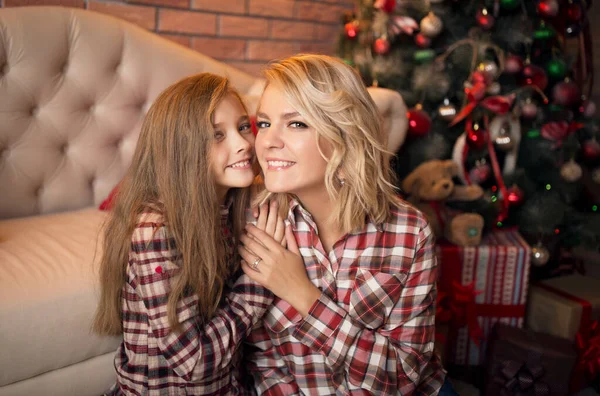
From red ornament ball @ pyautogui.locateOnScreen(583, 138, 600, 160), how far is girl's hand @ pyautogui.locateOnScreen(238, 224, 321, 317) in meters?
1.83

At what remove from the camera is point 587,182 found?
334 centimetres

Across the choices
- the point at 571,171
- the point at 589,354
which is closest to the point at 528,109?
the point at 571,171

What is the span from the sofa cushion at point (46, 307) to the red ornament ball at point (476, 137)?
164cm

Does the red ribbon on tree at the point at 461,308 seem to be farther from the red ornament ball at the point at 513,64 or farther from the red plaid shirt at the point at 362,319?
the red ornament ball at the point at 513,64

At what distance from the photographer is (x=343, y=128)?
1282 millimetres

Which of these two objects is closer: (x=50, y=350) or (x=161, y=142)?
(x=161, y=142)

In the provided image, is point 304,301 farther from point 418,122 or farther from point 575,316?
point 575,316

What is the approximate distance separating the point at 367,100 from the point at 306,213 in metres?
0.34

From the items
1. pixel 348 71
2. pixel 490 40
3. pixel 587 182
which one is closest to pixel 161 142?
pixel 348 71

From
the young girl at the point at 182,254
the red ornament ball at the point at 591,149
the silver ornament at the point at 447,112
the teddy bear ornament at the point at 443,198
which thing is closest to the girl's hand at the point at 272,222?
the young girl at the point at 182,254

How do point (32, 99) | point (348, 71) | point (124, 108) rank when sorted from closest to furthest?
point (348, 71), point (32, 99), point (124, 108)

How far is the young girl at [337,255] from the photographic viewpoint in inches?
49.7

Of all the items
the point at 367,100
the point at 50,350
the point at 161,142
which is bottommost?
the point at 50,350

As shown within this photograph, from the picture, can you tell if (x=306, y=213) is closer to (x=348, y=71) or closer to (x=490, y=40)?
(x=348, y=71)
